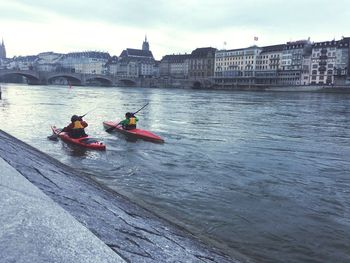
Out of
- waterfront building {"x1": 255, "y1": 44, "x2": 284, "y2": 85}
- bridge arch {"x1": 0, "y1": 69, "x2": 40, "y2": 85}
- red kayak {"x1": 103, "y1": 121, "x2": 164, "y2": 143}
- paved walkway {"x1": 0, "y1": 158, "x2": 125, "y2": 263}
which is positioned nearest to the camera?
paved walkway {"x1": 0, "y1": 158, "x2": 125, "y2": 263}

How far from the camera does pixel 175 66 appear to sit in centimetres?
15600

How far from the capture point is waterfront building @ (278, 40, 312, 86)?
113 meters

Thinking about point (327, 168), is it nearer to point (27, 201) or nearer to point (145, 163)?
point (145, 163)

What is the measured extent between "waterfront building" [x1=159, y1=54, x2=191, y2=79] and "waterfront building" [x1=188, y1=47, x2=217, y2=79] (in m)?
2.66

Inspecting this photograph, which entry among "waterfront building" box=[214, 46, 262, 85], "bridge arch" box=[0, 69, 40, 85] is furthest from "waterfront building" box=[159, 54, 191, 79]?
"bridge arch" box=[0, 69, 40, 85]

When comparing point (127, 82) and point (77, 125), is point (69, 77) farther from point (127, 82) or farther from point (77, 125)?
point (77, 125)

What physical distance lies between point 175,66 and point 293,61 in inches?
2186

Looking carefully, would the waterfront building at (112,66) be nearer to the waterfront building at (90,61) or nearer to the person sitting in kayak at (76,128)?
the waterfront building at (90,61)

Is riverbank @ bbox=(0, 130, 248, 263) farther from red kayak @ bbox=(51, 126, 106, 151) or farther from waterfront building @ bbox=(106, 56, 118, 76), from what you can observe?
waterfront building @ bbox=(106, 56, 118, 76)

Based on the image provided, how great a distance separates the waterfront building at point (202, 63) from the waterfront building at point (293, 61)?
31140mm

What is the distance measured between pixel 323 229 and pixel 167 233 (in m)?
3.35

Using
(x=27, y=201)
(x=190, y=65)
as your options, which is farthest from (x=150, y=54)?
(x=27, y=201)

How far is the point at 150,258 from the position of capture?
11.5 feet

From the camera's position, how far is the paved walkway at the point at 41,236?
271 centimetres
